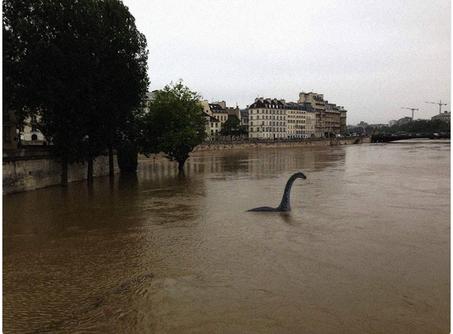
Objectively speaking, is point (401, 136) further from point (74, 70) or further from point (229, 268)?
point (229, 268)

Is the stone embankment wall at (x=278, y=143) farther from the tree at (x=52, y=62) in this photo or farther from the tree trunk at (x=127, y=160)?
the tree at (x=52, y=62)

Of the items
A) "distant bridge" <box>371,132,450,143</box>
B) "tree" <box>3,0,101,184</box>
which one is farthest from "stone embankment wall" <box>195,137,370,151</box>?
"tree" <box>3,0,101,184</box>

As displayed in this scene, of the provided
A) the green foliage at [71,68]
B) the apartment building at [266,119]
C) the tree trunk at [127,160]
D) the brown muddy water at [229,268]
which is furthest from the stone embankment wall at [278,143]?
the brown muddy water at [229,268]

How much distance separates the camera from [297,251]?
14.4 m

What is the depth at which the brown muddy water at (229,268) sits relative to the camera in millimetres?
9195

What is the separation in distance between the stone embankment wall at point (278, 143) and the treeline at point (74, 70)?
7064cm

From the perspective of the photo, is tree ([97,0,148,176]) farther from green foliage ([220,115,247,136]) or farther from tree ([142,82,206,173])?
green foliage ([220,115,247,136])

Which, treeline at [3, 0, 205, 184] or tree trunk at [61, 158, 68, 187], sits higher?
treeline at [3, 0, 205, 184]

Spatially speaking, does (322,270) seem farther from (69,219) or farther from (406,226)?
(69,219)

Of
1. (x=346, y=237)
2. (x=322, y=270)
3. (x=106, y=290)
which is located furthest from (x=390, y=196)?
(x=106, y=290)

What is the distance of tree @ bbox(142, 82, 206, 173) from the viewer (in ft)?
149

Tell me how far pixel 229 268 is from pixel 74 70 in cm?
2373

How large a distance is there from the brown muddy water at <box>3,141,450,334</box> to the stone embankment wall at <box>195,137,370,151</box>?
3422 inches

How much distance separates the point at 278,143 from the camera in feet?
441
